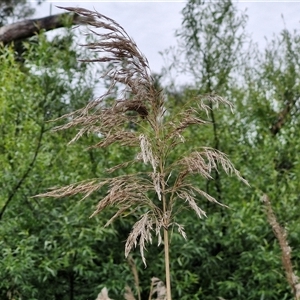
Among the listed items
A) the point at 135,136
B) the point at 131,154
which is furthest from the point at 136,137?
the point at 131,154

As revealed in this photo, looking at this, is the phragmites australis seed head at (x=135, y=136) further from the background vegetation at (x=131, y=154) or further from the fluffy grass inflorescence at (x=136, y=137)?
the background vegetation at (x=131, y=154)

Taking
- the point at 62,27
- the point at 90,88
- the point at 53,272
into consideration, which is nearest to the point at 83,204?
the point at 53,272

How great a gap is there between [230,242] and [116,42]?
3411mm

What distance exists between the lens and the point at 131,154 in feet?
16.4

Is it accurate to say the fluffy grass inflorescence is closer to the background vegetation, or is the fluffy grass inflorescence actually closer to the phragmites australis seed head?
the phragmites australis seed head

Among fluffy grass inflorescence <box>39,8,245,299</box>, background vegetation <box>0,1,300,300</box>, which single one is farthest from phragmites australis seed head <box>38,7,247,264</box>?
background vegetation <box>0,1,300,300</box>

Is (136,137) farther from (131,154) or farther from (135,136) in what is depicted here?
(131,154)

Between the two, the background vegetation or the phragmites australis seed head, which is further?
the background vegetation

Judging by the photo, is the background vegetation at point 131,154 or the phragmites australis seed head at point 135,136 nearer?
the phragmites australis seed head at point 135,136

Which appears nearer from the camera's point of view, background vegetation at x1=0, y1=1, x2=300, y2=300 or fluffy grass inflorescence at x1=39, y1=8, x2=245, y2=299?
fluffy grass inflorescence at x1=39, y1=8, x2=245, y2=299

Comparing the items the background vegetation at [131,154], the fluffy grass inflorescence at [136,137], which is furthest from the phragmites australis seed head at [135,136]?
the background vegetation at [131,154]

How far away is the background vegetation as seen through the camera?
15.3ft

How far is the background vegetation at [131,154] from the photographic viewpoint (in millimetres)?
4656

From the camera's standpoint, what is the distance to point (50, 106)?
15.4 feet
